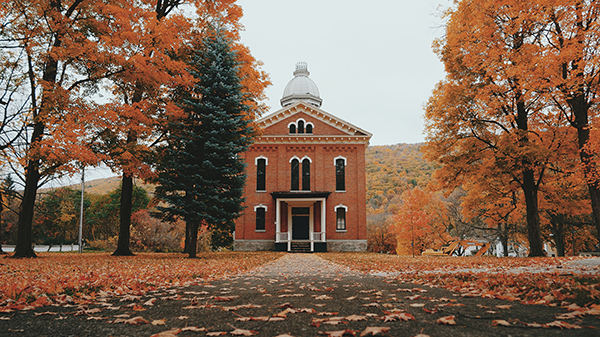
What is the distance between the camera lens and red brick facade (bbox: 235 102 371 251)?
2956cm

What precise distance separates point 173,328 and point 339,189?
2765 centimetres

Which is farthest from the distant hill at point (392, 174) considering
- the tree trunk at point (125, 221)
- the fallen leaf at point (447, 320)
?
the fallen leaf at point (447, 320)

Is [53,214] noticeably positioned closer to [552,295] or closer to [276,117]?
[276,117]

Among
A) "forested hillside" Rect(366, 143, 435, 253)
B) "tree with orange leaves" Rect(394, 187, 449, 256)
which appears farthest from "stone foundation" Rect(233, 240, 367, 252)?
"forested hillside" Rect(366, 143, 435, 253)

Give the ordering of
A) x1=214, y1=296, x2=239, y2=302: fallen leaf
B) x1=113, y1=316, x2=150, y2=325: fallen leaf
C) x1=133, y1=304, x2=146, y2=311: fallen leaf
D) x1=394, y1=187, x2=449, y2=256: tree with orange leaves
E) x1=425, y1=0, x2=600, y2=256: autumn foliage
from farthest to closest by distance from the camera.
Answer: x1=394, y1=187, x2=449, y2=256: tree with orange leaves → x1=425, y1=0, x2=600, y2=256: autumn foliage → x1=214, y1=296, x2=239, y2=302: fallen leaf → x1=133, y1=304, x2=146, y2=311: fallen leaf → x1=113, y1=316, x2=150, y2=325: fallen leaf

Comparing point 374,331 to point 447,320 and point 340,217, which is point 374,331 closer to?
point 447,320

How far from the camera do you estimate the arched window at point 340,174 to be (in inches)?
1191

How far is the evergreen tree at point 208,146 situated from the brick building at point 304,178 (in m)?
13.2

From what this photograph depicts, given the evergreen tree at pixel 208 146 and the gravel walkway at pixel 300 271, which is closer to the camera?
the gravel walkway at pixel 300 271

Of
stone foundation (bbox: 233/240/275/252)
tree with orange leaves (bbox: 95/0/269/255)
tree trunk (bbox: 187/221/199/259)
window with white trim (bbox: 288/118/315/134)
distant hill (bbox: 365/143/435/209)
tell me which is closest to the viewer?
tree with orange leaves (bbox: 95/0/269/255)

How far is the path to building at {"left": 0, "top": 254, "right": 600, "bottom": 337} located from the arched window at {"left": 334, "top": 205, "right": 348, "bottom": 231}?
2517cm

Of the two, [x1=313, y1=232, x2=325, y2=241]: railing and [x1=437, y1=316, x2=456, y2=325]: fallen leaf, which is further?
[x1=313, y1=232, x2=325, y2=241]: railing

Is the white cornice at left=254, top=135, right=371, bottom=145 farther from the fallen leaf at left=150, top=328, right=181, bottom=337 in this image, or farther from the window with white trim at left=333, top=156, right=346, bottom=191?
the fallen leaf at left=150, top=328, right=181, bottom=337

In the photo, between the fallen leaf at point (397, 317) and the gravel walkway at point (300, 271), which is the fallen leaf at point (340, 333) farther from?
the gravel walkway at point (300, 271)
